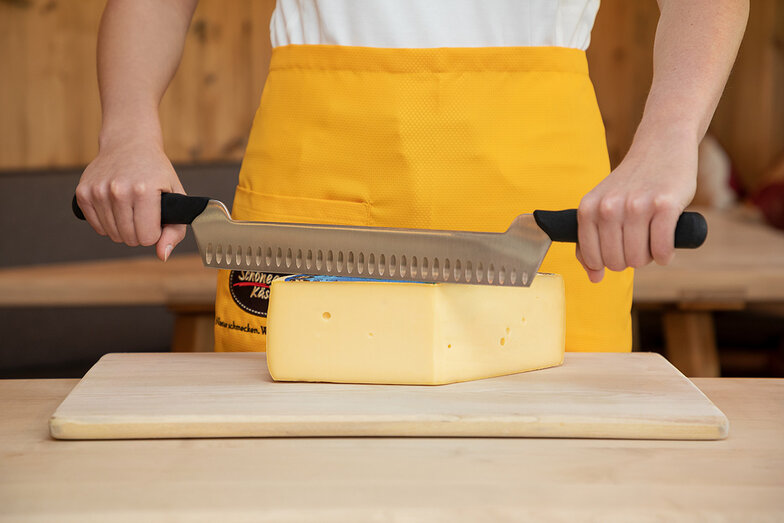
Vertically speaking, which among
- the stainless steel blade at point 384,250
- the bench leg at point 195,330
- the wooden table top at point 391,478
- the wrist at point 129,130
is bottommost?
the bench leg at point 195,330

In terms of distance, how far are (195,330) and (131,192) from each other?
136 centimetres

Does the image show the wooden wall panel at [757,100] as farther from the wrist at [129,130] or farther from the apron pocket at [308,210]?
the wrist at [129,130]

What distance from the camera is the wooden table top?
66 cm

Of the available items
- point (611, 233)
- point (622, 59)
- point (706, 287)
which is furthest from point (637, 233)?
point (622, 59)

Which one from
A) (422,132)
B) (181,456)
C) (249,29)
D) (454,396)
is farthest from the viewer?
(249,29)

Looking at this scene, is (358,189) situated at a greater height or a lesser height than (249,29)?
lesser

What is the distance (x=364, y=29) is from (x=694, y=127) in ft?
1.52

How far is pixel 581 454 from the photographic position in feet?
2.56

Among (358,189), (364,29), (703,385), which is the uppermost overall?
(364,29)

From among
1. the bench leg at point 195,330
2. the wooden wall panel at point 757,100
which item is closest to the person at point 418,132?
the bench leg at point 195,330

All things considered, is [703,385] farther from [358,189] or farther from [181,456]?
[181,456]

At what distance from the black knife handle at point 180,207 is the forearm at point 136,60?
0.12 metres

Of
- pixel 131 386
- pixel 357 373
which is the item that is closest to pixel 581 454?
pixel 357 373

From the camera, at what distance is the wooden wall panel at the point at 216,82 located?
10.9ft
